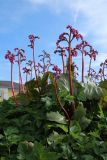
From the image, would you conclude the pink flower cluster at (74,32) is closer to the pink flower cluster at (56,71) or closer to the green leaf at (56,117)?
the pink flower cluster at (56,71)

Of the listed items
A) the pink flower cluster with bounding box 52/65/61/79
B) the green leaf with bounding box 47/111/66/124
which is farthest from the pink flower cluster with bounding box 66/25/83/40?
the green leaf with bounding box 47/111/66/124

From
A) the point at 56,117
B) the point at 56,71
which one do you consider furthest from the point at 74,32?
the point at 56,117

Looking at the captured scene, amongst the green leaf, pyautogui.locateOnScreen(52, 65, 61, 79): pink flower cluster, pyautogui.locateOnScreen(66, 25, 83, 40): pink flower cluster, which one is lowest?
the green leaf

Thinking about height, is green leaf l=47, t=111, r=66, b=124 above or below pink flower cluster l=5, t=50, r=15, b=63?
below

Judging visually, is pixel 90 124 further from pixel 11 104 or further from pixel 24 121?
pixel 11 104

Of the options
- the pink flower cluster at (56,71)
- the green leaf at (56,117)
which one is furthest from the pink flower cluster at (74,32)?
the green leaf at (56,117)

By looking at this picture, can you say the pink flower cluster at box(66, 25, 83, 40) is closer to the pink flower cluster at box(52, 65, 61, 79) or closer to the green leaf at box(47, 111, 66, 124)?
the pink flower cluster at box(52, 65, 61, 79)

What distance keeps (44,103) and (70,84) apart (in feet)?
1.12

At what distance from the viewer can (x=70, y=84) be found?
182 inches

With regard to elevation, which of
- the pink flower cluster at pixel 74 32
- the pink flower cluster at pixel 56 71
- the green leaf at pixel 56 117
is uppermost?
the pink flower cluster at pixel 74 32

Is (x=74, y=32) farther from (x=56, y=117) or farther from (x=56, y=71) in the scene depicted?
(x=56, y=117)

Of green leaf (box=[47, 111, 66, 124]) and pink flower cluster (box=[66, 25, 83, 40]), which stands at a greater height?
pink flower cluster (box=[66, 25, 83, 40])

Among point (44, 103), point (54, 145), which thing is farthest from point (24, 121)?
point (54, 145)

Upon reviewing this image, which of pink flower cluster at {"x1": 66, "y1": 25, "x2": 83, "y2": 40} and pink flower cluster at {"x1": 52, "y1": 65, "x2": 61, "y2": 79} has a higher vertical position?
pink flower cluster at {"x1": 66, "y1": 25, "x2": 83, "y2": 40}
